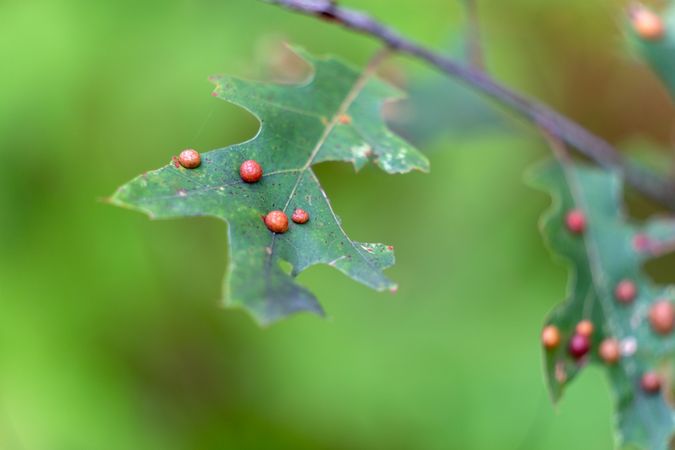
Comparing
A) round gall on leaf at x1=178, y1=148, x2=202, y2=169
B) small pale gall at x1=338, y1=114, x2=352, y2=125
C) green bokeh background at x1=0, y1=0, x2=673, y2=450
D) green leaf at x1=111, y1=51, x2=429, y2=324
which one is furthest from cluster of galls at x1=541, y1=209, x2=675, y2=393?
green bokeh background at x1=0, y1=0, x2=673, y2=450

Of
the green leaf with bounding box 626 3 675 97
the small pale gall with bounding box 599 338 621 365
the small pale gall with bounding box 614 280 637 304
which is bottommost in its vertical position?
the small pale gall with bounding box 599 338 621 365

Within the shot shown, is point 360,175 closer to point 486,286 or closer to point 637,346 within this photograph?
point 486,286

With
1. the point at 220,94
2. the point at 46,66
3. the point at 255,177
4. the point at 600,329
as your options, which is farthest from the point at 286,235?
the point at 46,66

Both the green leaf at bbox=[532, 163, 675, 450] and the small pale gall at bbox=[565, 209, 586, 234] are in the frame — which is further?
the small pale gall at bbox=[565, 209, 586, 234]

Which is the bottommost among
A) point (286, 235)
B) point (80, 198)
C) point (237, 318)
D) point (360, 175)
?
point (237, 318)

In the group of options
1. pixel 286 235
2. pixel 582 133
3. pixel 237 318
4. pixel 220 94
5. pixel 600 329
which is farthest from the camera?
pixel 237 318

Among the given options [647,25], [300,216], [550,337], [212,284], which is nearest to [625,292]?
[550,337]

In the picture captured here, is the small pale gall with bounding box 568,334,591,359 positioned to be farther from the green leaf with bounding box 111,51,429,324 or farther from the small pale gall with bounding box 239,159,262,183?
the small pale gall with bounding box 239,159,262,183
